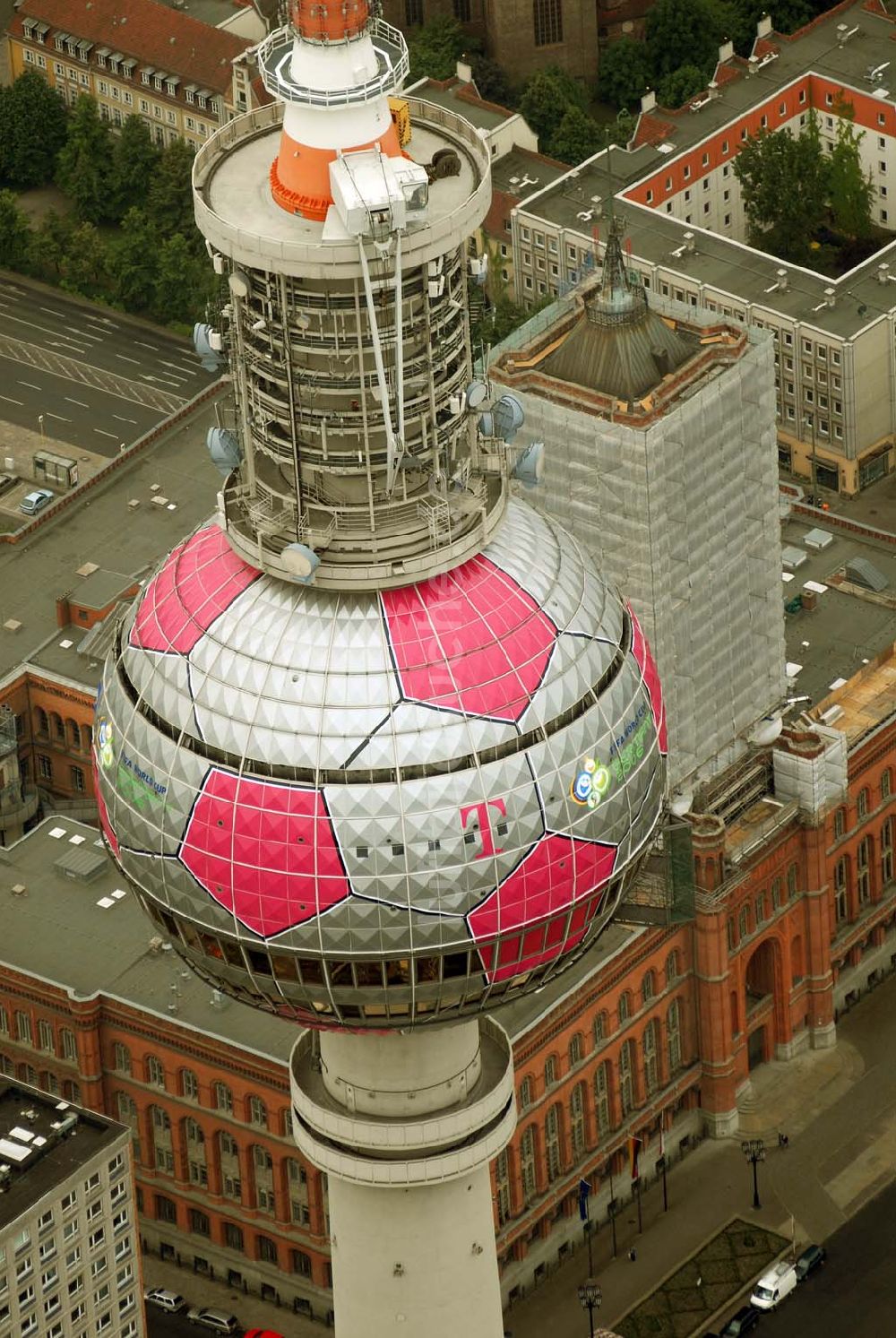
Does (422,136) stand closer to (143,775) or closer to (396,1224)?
(143,775)

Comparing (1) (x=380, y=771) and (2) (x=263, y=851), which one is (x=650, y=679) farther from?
(2) (x=263, y=851)

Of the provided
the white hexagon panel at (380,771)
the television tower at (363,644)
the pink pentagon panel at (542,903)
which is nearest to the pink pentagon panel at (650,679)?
the television tower at (363,644)

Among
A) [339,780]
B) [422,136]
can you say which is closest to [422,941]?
[339,780]

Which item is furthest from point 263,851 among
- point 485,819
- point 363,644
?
point 363,644

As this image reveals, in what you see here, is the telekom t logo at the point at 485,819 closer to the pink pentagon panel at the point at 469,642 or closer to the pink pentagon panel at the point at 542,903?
the pink pentagon panel at the point at 542,903

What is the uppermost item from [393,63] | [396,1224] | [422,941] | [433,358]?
[393,63]

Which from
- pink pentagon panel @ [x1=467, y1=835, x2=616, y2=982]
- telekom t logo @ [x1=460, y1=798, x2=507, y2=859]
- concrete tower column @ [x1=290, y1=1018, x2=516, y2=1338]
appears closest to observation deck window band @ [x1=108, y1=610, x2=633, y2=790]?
telekom t logo @ [x1=460, y1=798, x2=507, y2=859]

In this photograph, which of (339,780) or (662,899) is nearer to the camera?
(339,780)
